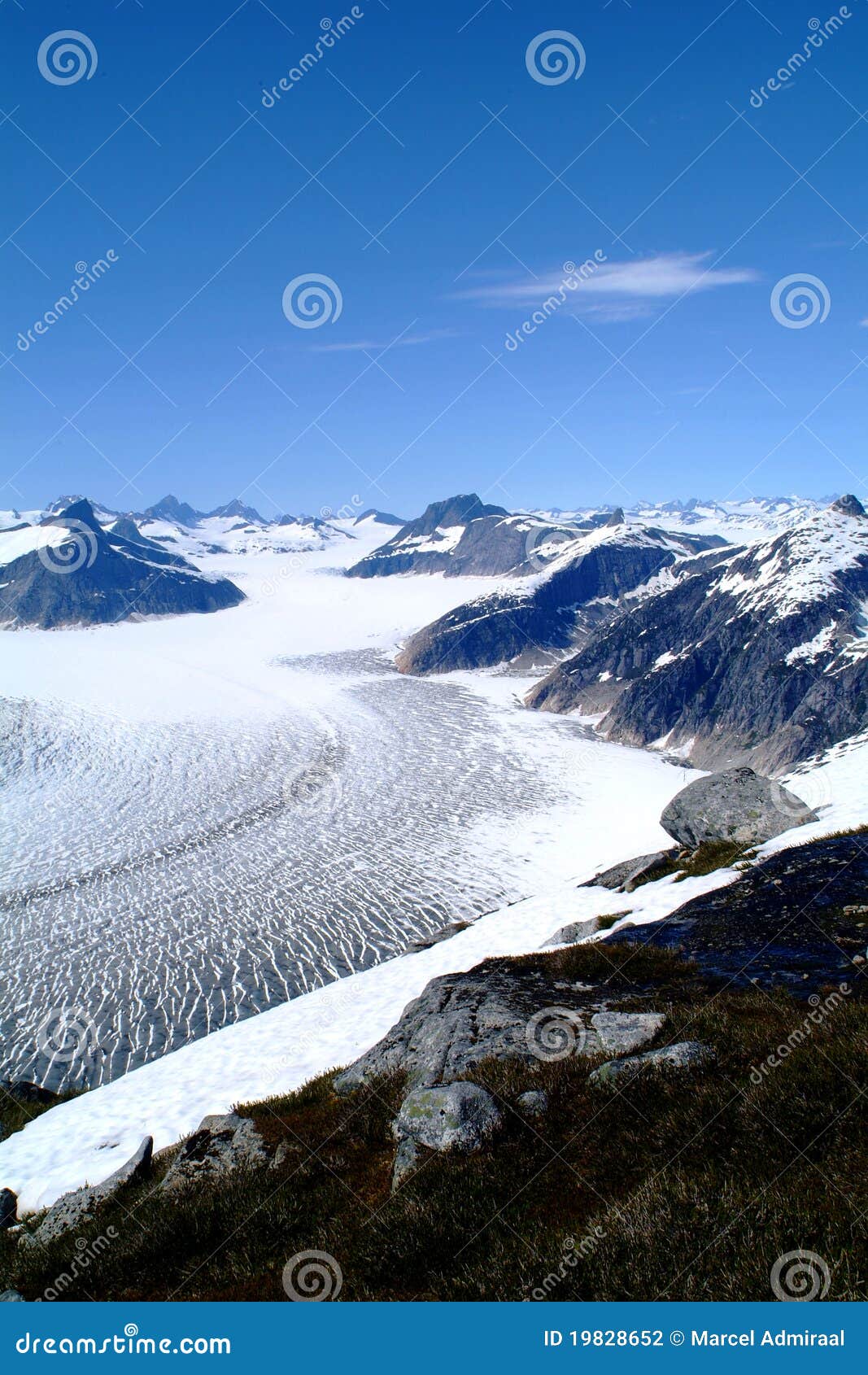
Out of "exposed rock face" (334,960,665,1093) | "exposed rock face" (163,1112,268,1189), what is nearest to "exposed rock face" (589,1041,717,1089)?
"exposed rock face" (334,960,665,1093)

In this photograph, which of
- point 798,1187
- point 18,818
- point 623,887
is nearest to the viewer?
point 798,1187

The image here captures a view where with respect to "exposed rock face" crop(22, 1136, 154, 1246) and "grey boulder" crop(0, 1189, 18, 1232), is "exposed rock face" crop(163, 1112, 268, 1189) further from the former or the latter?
"grey boulder" crop(0, 1189, 18, 1232)

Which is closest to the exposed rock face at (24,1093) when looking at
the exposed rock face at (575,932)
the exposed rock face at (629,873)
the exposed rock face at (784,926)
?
the exposed rock face at (575,932)

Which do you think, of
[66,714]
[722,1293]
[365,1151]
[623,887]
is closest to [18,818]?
[66,714]

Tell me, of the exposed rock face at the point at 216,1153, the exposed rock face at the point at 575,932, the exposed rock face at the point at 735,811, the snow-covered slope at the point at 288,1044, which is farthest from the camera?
the exposed rock face at the point at 735,811

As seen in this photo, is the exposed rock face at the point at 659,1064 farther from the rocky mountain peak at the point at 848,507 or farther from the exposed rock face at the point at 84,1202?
the rocky mountain peak at the point at 848,507

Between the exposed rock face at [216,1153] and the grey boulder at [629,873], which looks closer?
the exposed rock face at [216,1153]

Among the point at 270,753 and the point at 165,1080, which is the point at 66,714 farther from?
the point at 165,1080
